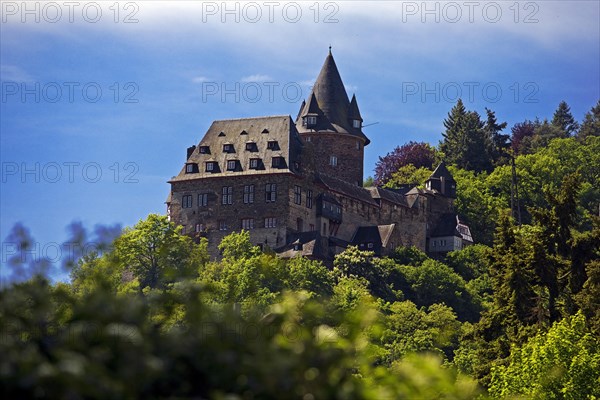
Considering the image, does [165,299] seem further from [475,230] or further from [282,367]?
[475,230]

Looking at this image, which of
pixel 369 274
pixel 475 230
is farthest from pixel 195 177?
pixel 475 230

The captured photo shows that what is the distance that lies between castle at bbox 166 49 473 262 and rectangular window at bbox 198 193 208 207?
0.11 m

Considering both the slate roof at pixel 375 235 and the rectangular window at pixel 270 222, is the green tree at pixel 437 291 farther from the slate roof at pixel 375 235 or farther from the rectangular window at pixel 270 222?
the rectangular window at pixel 270 222

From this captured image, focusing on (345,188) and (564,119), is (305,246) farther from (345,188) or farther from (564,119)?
(564,119)

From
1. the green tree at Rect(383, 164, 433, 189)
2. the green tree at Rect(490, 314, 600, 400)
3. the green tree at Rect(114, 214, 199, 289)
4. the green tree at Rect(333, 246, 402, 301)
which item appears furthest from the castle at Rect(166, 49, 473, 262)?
the green tree at Rect(490, 314, 600, 400)

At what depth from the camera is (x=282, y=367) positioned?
652 centimetres

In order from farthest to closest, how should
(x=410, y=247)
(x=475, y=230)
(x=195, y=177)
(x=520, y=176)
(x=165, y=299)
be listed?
(x=520, y=176), (x=475, y=230), (x=410, y=247), (x=195, y=177), (x=165, y=299)

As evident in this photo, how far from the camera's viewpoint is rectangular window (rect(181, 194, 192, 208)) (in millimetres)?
91250

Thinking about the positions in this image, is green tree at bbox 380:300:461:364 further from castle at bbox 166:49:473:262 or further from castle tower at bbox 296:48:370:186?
castle tower at bbox 296:48:370:186

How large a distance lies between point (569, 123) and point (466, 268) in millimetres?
67509

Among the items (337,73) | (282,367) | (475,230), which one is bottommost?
(282,367)

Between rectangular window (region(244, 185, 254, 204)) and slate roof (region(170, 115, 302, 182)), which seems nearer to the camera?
rectangular window (region(244, 185, 254, 204))

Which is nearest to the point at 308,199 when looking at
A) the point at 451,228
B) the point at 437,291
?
the point at 437,291

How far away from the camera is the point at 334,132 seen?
104125 millimetres
